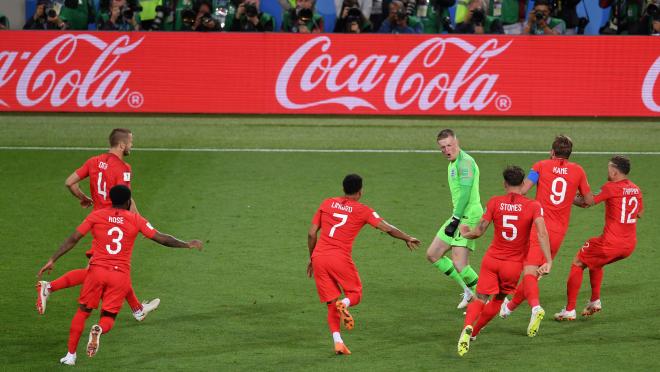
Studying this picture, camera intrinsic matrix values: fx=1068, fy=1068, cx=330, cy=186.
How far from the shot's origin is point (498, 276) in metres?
10.6

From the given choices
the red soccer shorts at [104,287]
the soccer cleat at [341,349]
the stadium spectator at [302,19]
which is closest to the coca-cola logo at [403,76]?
the stadium spectator at [302,19]

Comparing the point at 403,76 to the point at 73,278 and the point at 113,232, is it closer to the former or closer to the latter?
the point at 73,278

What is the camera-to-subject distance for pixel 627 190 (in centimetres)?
1162

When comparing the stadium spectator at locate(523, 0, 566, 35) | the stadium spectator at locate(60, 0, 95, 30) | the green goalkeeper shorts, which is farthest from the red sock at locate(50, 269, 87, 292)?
the stadium spectator at locate(523, 0, 566, 35)

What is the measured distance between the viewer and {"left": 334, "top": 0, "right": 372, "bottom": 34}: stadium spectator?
82.3ft

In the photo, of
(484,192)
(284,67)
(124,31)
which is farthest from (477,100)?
(124,31)

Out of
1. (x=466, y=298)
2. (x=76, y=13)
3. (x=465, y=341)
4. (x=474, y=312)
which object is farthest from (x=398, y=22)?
(x=465, y=341)

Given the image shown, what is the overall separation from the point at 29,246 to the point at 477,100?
12.3 metres

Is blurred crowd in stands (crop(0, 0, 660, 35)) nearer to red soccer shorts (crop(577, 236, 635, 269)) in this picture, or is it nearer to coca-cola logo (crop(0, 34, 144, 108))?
coca-cola logo (crop(0, 34, 144, 108))

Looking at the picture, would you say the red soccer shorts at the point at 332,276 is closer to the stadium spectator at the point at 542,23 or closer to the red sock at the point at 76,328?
the red sock at the point at 76,328

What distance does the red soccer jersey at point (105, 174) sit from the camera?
1160 cm

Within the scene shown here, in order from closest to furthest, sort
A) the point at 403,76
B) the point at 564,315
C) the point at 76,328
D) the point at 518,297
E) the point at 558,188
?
1. the point at 76,328
2. the point at 518,297
3. the point at 558,188
4. the point at 564,315
5. the point at 403,76

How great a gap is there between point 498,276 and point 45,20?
18031 millimetres

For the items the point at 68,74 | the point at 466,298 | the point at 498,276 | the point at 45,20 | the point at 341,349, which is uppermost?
the point at 498,276
